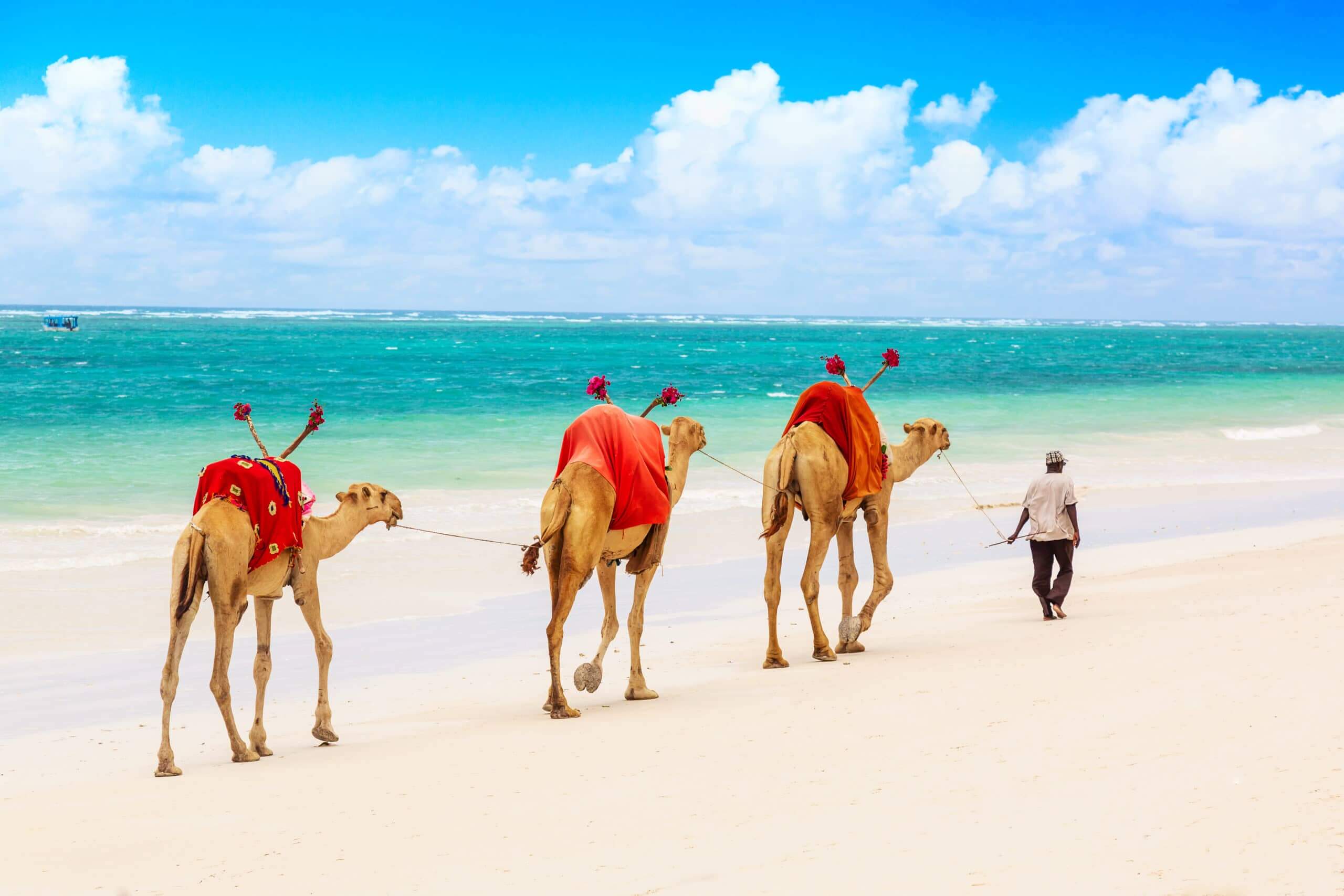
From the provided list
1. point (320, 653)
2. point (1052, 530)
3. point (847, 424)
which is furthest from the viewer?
point (1052, 530)

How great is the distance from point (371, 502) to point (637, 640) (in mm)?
2085

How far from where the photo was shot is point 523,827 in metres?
5.92

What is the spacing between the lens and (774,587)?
9867 mm

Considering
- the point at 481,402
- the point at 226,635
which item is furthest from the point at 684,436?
the point at 481,402

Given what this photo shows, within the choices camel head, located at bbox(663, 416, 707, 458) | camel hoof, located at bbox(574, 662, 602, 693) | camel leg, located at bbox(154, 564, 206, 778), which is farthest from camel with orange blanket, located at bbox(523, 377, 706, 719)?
camel leg, located at bbox(154, 564, 206, 778)

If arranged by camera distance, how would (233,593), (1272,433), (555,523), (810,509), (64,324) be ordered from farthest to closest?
(64,324) → (1272,433) → (810,509) → (555,523) → (233,593)

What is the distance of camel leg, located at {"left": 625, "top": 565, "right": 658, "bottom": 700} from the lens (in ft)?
28.8

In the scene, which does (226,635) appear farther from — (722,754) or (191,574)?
(722,754)

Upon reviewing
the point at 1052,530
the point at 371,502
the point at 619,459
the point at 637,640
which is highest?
the point at 619,459

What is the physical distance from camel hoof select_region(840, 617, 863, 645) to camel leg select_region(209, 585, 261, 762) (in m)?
4.68

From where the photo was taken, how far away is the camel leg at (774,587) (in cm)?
970

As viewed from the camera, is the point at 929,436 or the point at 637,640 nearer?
the point at 637,640

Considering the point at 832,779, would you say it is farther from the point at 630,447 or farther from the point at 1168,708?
the point at 630,447

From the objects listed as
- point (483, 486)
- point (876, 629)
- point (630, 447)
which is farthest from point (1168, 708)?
point (483, 486)
